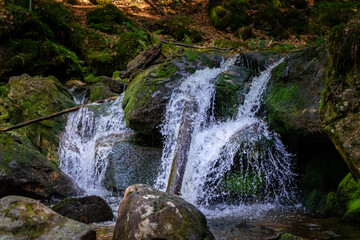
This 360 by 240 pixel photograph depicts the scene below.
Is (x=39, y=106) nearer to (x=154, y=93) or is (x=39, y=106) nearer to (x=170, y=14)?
(x=154, y=93)

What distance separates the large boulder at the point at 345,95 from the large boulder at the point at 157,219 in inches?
83.5

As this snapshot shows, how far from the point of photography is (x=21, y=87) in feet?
35.2

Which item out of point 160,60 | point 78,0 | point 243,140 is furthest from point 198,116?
point 78,0

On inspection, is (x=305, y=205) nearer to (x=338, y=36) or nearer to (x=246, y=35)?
(x=338, y=36)

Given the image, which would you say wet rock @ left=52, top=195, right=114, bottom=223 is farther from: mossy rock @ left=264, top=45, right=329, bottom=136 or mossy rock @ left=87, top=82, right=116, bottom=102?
mossy rock @ left=87, top=82, right=116, bottom=102

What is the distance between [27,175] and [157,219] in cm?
440

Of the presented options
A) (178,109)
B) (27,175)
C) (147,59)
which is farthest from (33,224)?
(147,59)

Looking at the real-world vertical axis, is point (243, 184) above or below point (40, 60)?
below

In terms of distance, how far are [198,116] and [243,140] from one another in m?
1.39

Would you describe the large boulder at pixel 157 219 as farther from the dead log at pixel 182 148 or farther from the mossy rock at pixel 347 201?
the mossy rock at pixel 347 201

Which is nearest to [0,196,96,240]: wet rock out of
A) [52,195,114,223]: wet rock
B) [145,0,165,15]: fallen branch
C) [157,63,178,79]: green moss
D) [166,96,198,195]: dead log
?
[52,195,114,223]: wet rock

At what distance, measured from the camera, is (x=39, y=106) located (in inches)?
408

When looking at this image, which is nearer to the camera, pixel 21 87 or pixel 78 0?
pixel 21 87

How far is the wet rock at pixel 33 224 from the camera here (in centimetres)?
322
